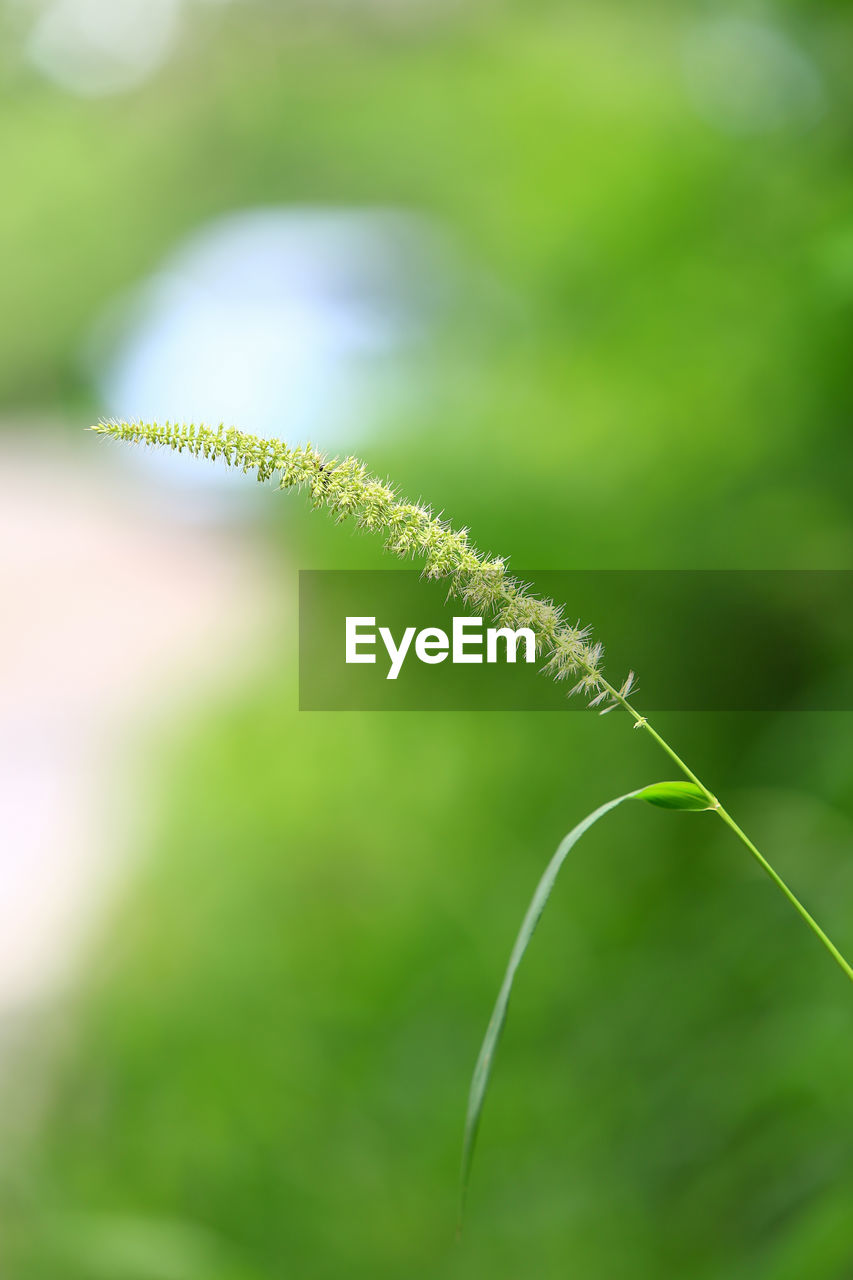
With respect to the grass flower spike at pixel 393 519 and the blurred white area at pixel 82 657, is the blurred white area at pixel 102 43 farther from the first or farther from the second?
the grass flower spike at pixel 393 519

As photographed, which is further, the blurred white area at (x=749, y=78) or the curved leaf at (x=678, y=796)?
the blurred white area at (x=749, y=78)

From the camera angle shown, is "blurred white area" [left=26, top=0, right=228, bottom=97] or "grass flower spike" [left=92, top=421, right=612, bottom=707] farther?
"blurred white area" [left=26, top=0, right=228, bottom=97]

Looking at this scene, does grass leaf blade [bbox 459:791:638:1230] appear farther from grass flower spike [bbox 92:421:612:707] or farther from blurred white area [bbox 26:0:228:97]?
blurred white area [bbox 26:0:228:97]

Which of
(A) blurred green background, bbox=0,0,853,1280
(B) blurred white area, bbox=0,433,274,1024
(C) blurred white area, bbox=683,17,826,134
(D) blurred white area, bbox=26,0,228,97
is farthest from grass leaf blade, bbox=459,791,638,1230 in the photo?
(D) blurred white area, bbox=26,0,228,97

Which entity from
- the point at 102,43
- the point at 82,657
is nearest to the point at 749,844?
the point at 82,657

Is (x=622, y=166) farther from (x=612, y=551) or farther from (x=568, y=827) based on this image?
(x=568, y=827)

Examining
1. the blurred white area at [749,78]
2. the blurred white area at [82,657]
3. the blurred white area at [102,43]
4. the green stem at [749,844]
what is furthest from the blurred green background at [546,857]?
the blurred white area at [102,43]
